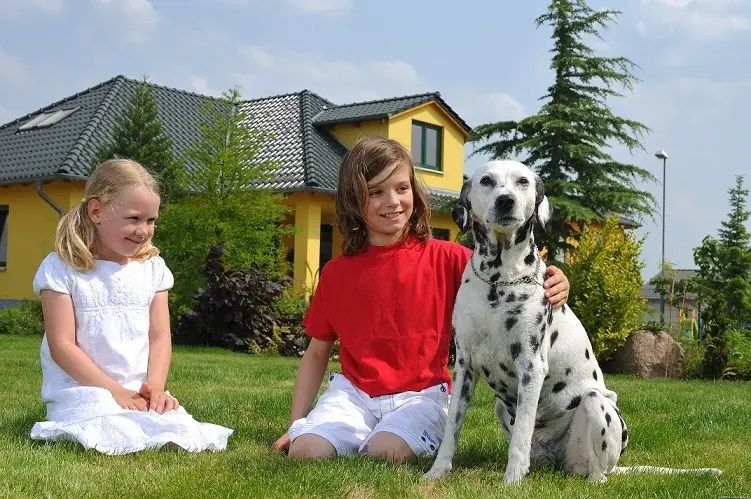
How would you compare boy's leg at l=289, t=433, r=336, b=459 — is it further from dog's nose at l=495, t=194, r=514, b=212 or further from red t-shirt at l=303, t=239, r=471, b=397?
dog's nose at l=495, t=194, r=514, b=212

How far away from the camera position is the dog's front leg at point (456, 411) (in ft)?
13.0

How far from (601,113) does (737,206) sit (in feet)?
24.6

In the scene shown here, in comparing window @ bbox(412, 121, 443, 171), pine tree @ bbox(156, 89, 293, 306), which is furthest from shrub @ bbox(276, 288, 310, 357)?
window @ bbox(412, 121, 443, 171)

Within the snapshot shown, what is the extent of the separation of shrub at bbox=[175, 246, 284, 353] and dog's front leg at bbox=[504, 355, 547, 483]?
11090 mm

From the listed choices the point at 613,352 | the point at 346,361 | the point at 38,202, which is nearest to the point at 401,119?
the point at 38,202

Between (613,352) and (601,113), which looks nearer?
(613,352)

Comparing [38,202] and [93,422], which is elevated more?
[38,202]

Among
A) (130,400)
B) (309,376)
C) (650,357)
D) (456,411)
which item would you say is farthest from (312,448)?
(650,357)

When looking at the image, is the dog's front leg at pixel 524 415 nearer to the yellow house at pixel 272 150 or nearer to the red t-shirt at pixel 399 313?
the red t-shirt at pixel 399 313

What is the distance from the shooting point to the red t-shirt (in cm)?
470

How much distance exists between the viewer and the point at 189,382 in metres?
8.53

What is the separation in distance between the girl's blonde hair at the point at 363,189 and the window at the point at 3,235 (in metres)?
21.4

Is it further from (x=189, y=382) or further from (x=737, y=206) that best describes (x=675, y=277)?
(x=189, y=382)

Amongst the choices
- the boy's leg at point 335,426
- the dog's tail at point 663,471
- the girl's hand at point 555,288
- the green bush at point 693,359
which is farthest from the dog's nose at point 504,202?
the green bush at point 693,359
